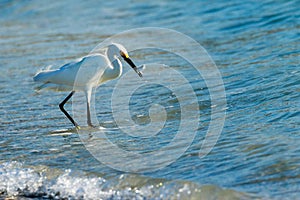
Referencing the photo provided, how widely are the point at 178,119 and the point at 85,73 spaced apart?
1023 mm

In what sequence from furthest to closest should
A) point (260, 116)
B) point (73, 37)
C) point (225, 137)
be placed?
1. point (73, 37)
2. point (260, 116)
3. point (225, 137)

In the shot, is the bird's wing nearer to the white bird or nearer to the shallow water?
the white bird

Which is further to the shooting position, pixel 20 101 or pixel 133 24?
pixel 133 24

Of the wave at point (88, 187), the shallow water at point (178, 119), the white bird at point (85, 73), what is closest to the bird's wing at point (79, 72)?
the white bird at point (85, 73)

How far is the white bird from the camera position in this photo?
6582 mm

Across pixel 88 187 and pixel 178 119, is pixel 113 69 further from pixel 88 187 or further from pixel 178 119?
pixel 88 187

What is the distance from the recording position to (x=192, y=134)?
19.0ft

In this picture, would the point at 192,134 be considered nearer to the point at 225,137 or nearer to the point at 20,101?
the point at 225,137

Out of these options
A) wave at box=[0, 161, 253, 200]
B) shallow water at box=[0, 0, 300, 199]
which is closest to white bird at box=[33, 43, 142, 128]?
shallow water at box=[0, 0, 300, 199]

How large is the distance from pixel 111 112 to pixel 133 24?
20.1 ft

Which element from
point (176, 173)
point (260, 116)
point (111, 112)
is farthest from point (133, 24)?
point (176, 173)

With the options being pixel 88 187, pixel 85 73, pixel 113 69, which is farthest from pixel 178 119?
pixel 88 187

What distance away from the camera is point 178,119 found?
637 centimetres

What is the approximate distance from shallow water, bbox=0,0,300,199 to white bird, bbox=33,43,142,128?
378mm
